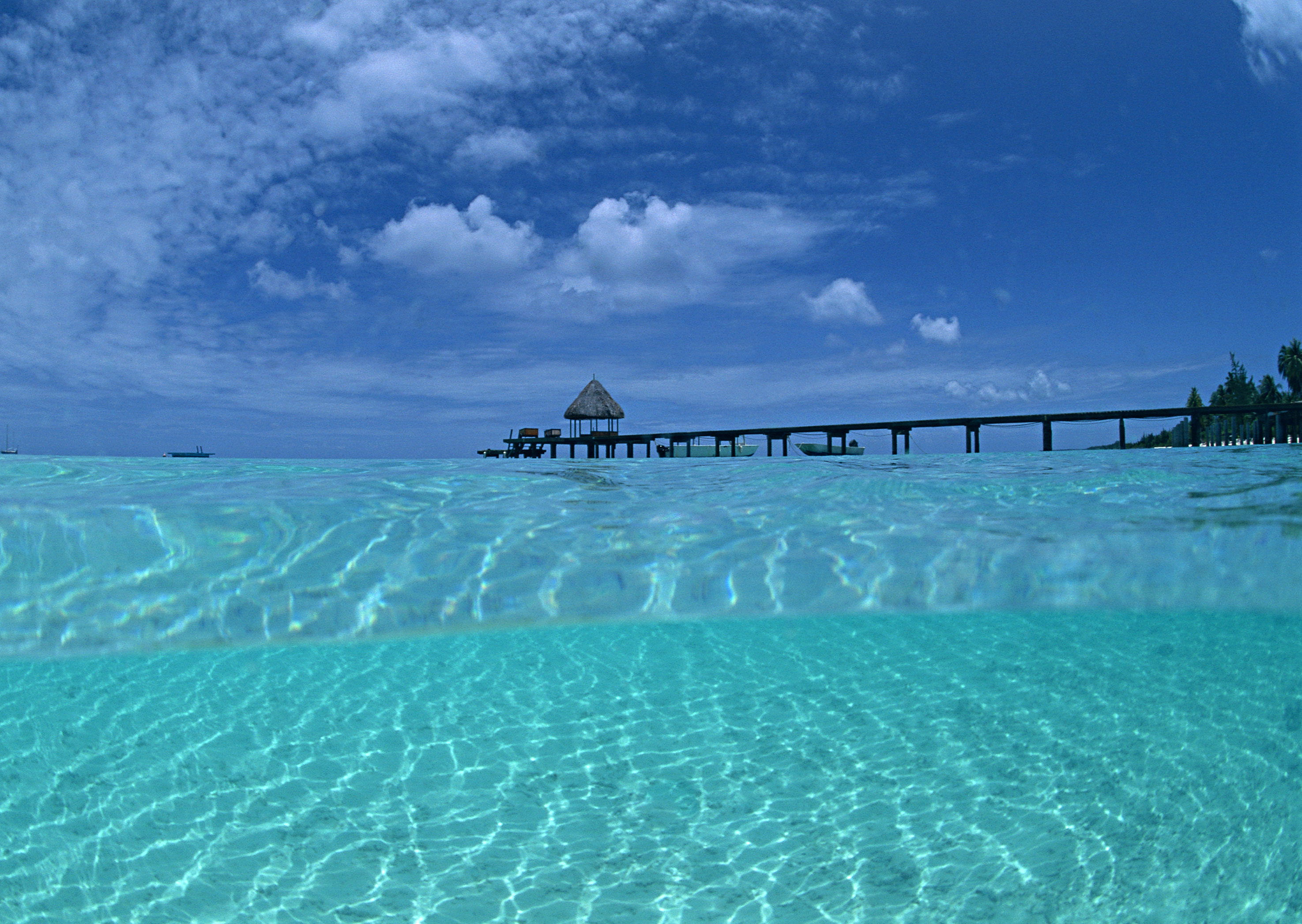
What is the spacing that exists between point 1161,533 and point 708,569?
5.08 m

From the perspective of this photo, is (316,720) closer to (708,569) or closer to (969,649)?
(708,569)

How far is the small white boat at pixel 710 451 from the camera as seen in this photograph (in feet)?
82.3

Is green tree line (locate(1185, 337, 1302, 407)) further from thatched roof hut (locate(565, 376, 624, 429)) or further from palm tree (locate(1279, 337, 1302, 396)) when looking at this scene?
thatched roof hut (locate(565, 376, 624, 429))

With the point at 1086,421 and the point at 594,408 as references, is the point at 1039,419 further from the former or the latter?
the point at 594,408

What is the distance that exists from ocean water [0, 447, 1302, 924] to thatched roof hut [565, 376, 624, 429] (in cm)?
2225

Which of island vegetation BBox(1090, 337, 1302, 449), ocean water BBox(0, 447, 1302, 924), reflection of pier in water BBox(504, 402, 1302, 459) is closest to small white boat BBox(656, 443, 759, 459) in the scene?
reflection of pier in water BBox(504, 402, 1302, 459)

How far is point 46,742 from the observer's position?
288 inches

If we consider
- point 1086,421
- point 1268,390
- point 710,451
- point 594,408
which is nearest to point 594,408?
point 594,408

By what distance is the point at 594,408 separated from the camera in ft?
112

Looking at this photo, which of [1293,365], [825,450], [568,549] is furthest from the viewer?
[1293,365]

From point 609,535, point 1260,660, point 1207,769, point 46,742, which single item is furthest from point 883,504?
point 1260,660

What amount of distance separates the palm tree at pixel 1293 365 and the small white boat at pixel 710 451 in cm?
6034

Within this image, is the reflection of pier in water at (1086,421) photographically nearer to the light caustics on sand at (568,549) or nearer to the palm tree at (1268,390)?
the light caustics on sand at (568,549)

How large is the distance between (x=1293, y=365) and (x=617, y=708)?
3007 inches
